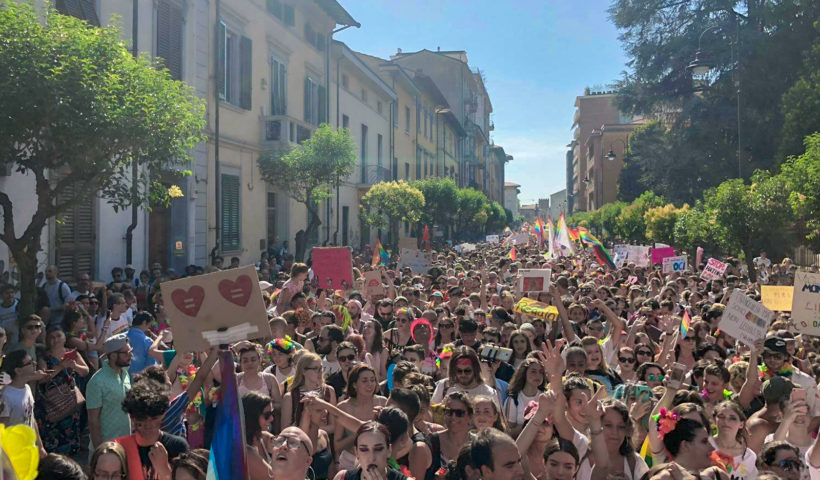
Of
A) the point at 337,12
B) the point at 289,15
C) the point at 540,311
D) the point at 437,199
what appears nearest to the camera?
the point at 540,311

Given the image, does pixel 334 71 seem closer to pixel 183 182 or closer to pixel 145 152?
pixel 183 182

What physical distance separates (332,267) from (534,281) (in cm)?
327

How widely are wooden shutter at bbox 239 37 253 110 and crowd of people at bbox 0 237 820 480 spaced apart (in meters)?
12.2

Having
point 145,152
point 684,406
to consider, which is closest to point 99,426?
point 684,406

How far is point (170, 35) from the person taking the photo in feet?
52.7

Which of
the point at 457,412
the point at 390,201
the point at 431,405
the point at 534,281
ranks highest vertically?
the point at 390,201

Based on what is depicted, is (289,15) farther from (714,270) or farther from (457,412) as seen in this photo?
(457,412)

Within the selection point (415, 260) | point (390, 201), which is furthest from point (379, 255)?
point (390, 201)

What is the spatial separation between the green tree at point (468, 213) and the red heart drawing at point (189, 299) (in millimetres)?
38102

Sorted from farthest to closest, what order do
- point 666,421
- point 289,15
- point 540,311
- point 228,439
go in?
point 289,15 → point 540,311 → point 666,421 → point 228,439

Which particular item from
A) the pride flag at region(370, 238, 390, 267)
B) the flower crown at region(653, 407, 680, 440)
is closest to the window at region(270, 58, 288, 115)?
the pride flag at region(370, 238, 390, 267)

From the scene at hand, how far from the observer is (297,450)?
367 centimetres

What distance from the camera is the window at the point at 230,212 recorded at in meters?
19.1

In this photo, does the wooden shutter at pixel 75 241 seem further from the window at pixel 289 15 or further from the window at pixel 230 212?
the window at pixel 289 15
